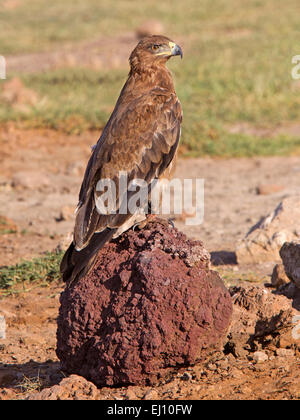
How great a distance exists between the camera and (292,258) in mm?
5102

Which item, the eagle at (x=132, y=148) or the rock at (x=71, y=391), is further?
the eagle at (x=132, y=148)

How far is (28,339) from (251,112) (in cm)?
918

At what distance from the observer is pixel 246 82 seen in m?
15.1

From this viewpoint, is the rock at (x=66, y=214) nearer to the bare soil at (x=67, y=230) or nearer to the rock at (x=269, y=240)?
the bare soil at (x=67, y=230)

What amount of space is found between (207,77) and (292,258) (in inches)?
442

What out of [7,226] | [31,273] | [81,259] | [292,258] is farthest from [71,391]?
[7,226]

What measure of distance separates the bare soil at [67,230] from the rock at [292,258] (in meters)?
0.90

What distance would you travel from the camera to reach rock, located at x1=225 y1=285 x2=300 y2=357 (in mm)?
4289

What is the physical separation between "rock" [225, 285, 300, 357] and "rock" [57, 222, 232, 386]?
0.26 meters

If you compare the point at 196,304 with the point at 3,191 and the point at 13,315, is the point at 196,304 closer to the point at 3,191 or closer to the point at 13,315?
the point at 13,315

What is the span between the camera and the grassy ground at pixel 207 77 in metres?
12.1

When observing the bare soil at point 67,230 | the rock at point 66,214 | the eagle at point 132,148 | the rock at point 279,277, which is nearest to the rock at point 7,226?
the bare soil at point 67,230

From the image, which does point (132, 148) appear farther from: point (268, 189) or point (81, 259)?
point (268, 189)

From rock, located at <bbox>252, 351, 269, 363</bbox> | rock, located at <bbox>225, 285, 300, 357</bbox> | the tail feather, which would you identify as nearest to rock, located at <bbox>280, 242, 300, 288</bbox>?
rock, located at <bbox>225, 285, 300, 357</bbox>
